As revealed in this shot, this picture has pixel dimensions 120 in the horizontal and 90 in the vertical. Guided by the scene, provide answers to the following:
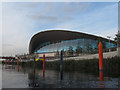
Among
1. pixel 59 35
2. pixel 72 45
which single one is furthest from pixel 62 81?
pixel 72 45

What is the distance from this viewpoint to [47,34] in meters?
59.0

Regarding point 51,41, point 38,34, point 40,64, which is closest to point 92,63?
point 40,64

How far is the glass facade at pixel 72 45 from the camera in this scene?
49.9 m

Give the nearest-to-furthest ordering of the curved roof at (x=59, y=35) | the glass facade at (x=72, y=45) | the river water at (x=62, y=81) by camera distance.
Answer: the river water at (x=62, y=81) → the glass facade at (x=72, y=45) → the curved roof at (x=59, y=35)

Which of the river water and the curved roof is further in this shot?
the curved roof

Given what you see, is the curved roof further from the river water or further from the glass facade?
the river water

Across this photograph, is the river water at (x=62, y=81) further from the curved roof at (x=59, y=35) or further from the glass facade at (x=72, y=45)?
the curved roof at (x=59, y=35)

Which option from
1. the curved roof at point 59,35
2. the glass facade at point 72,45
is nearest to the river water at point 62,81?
the glass facade at point 72,45

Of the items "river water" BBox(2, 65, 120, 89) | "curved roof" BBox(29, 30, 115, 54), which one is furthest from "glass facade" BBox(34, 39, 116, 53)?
"river water" BBox(2, 65, 120, 89)


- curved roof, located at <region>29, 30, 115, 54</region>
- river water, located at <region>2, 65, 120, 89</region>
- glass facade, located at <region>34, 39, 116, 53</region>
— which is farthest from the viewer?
curved roof, located at <region>29, 30, 115, 54</region>

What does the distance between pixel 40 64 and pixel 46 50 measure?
43669mm

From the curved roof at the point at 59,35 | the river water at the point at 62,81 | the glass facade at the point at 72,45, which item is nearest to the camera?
the river water at the point at 62,81

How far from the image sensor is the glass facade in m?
49.9

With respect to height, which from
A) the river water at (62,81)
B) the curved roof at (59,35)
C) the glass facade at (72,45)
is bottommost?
the river water at (62,81)
